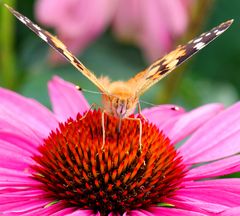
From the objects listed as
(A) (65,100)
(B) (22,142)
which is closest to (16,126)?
(B) (22,142)

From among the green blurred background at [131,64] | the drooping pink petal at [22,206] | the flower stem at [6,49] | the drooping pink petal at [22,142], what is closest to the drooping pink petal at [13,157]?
the drooping pink petal at [22,142]

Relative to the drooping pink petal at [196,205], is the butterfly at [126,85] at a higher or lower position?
higher

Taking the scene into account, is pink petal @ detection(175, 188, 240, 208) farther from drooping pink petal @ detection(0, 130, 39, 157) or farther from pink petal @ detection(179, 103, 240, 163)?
drooping pink petal @ detection(0, 130, 39, 157)

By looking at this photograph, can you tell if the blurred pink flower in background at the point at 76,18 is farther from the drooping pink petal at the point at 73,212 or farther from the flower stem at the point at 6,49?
the drooping pink petal at the point at 73,212

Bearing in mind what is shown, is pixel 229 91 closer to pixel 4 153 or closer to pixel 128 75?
pixel 128 75

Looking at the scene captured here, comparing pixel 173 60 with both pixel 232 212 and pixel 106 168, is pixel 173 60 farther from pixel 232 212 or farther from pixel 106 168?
pixel 232 212

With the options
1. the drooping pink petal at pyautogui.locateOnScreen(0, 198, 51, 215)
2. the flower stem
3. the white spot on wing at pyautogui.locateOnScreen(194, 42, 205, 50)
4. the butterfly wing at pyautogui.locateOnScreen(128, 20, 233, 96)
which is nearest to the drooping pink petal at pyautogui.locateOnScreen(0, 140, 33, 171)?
the drooping pink petal at pyautogui.locateOnScreen(0, 198, 51, 215)

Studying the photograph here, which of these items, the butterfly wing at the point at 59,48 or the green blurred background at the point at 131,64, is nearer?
the butterfly wing at the point at 59,48
